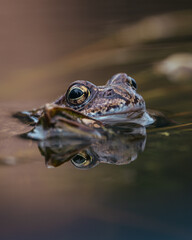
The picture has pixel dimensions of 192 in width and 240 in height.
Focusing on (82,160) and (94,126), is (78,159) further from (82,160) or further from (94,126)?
(94,126)

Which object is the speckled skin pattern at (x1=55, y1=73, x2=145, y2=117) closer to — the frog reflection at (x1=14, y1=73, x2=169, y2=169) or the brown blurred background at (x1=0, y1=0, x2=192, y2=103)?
the frog reflection at (x1=14, y1=73, x2=169, y2=169)

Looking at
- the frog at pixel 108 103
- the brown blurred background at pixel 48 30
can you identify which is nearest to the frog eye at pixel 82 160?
the frog at pixel 108 103

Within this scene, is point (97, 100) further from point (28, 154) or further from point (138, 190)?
point (138, 190)

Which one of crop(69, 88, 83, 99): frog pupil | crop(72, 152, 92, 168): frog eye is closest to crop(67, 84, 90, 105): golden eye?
crop(69, 88, 83, 99): frog pupil

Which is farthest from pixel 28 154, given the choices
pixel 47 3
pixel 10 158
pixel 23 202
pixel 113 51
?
pixel 47 3

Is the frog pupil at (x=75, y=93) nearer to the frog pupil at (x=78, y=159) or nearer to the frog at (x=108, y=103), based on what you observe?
the frog at (x=108, y=103)

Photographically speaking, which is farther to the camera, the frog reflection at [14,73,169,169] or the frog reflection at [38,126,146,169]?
the frog reflection at [14,73,169,169]
